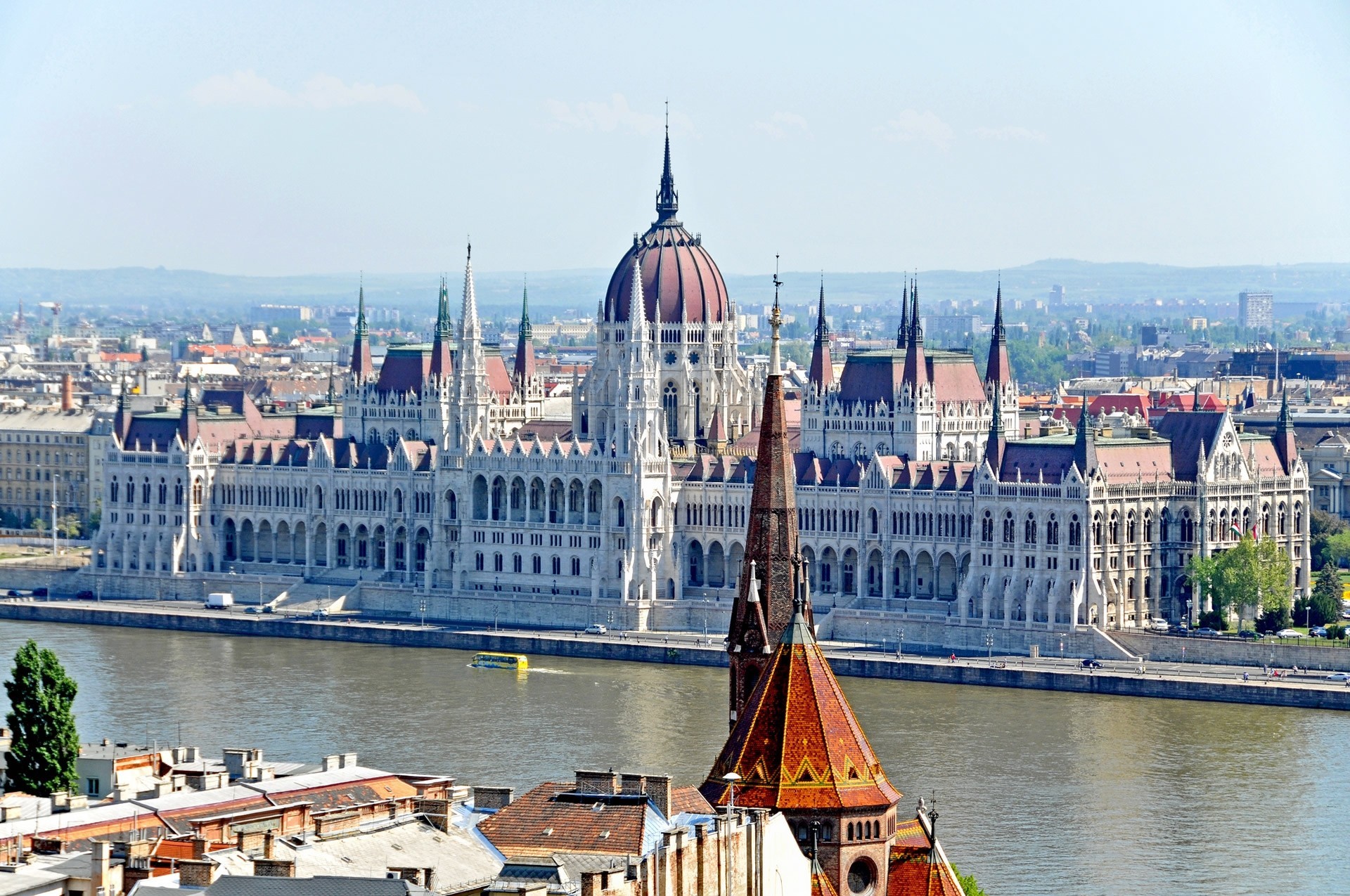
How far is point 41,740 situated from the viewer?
167 feet

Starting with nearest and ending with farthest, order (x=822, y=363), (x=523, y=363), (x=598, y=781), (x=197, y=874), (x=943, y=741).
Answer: (x=197, y=874)
(x=598, y=781)
(x=943, y=741)
(x=822, y=363)
(x=523, y=363)

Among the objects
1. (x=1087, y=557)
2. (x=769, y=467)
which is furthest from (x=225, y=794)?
(x=1087, y=557)

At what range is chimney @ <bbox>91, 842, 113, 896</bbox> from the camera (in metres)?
33.6

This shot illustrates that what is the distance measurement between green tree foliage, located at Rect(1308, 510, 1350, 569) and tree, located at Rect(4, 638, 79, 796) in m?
56.0

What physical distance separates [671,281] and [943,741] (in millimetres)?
35325

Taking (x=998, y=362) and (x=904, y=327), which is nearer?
(x=998, y=362)

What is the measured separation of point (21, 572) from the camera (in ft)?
367

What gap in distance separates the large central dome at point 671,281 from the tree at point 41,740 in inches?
2198

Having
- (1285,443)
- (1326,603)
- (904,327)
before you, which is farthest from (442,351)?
(1326,603)

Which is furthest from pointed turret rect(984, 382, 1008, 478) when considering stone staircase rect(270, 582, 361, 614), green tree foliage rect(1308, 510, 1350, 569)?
stone staircase rect(270, 582, 361, 614)

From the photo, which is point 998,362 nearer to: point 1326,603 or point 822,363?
point 822,363

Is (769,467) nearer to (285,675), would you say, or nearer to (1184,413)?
(285,675)

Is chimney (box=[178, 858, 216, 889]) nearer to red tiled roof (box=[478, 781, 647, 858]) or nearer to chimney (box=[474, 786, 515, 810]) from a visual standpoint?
red tiled roof (box=[478, 781, 647, 858])

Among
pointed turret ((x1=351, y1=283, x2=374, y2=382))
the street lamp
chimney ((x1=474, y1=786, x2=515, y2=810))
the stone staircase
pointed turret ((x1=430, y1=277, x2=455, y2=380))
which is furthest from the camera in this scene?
pointed turret ((x1=351, y1=283, x2=374, y2=382))
